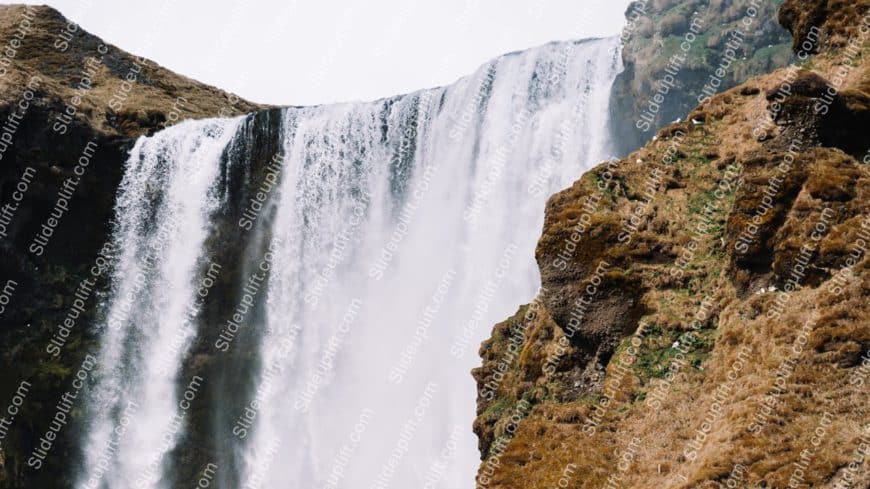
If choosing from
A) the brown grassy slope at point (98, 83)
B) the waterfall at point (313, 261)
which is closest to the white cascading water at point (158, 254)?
the waterfall at point (313, 261)

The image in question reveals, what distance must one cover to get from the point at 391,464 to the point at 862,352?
795 inches

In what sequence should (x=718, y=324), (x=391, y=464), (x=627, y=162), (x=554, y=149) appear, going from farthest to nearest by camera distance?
(x=554, y=149) → (x=391, y=464) → (x=627, y=162) → (x=718, y=324)

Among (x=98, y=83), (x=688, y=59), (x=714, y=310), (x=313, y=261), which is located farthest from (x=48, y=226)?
(x=688, y=59)

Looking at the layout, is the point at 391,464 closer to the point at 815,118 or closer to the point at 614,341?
the point at 614,341

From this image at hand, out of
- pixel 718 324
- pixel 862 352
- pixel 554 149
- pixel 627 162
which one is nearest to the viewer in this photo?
pixel 862 352

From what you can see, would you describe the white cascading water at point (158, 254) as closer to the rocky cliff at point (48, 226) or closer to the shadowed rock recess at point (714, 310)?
the rocky cliff at point (48, 226)

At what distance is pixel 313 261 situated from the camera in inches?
1359

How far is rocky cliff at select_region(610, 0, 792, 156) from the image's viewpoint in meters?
38.9

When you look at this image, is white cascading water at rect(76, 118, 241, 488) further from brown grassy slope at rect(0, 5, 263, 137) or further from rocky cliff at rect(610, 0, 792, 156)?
rocky cliff at rect(610, 0, 792, 156)

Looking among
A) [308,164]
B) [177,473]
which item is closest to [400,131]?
[308,164]

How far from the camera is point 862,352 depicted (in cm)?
1098

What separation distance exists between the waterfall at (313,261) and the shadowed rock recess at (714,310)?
13631 millimetres

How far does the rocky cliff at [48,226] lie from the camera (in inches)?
1286

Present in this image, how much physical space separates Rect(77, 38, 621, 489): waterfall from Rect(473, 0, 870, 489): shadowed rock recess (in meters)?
13.6
